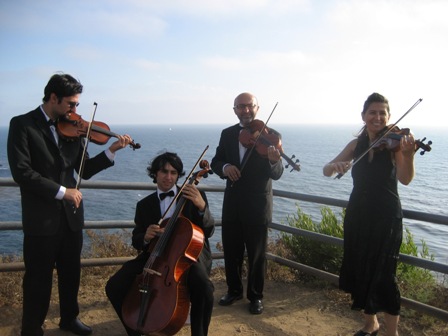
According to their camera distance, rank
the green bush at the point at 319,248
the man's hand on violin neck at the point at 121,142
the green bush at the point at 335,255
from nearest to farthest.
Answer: the man's hand on violin neck at the point at 121,142 < the green bush at the point at 335,255 < the green bush at the point at 319,248

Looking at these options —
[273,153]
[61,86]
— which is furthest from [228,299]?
[61,86]

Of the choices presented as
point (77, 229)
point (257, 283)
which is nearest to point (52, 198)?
point (77, 229)

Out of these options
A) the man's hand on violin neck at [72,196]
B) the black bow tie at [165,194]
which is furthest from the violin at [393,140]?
the man's hand on violin neck at [72,196]

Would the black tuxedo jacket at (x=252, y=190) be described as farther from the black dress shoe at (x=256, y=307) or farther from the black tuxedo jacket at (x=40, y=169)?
the black tuxedo jacket at (x=40, y=169)

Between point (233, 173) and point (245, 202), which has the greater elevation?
point (233, 173)

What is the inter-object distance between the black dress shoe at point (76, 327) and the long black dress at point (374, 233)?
2057 mm

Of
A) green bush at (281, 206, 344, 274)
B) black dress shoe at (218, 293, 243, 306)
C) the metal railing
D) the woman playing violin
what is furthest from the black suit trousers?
green bush at (281, 206, 344, 274)

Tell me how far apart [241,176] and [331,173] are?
911 millimetres

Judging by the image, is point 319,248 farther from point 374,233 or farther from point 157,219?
point 157,219

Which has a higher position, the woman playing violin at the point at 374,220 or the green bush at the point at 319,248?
the woman playing violin at the point at 374,220

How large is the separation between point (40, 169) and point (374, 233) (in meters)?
2.37

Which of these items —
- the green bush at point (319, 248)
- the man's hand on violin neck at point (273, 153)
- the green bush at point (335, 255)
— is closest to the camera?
the man's hand on violin neck at point (273, 153)

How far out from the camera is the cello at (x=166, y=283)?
288 centimetres

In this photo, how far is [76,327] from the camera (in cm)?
346
